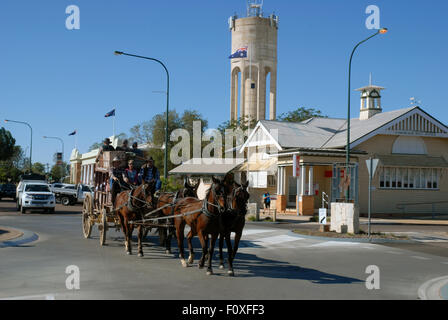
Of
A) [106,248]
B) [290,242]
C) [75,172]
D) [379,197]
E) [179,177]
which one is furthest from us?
[75,172]

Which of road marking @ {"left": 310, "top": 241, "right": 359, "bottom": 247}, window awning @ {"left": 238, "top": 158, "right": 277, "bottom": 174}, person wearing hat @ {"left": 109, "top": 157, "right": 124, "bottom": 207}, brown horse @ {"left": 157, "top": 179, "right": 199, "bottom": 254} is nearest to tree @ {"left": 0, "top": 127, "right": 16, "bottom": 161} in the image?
window awning @ {"left": 238, "top": 158, "right": 277, "bottom": 174}

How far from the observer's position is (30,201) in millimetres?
29094

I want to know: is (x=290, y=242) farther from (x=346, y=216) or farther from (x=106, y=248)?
(x=106, y=248)

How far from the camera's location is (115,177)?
1433 centimetres

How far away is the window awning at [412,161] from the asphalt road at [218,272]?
2021 cm

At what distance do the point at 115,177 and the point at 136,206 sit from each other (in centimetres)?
187

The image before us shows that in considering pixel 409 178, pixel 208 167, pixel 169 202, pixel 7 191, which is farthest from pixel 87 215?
pixel 7 191

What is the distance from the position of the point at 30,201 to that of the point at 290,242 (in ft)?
58.8

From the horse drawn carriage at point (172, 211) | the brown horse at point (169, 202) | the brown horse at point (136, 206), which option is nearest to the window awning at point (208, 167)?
the horse drawn carriage at point (172, 211)

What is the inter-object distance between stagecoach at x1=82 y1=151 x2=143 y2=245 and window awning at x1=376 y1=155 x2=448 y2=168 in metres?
24.4

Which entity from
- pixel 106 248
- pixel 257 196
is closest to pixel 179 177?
pixel 257 196

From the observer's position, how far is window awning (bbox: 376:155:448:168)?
3588 centimetres

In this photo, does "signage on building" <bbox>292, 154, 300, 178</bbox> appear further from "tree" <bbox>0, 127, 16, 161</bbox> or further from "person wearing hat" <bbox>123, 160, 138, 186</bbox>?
"tree" <bbox>0, 127, 16, 161</bbox>
